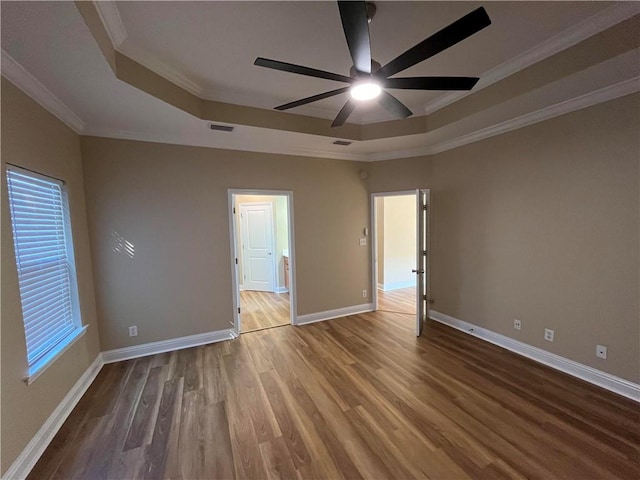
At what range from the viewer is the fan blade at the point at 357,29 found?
1.25 meters

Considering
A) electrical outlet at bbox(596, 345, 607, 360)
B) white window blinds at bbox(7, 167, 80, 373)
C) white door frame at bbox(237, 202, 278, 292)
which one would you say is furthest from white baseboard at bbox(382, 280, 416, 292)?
white window blinds at bbox(7, 167, 80, 373)

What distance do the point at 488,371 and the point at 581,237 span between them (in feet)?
5.18

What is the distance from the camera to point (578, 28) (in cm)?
193

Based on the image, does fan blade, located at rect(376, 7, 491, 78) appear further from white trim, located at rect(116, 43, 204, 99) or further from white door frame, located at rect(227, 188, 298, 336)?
white door frame, located at rect(227, 188, 298, 336)

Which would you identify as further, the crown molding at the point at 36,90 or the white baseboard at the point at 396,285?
the white baseboard at the point at 396,285

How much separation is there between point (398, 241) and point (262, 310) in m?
3.51

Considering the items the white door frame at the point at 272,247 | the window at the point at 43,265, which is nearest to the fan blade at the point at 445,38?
the window at the point at 43,265

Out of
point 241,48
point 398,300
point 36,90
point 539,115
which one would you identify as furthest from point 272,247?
point 539,115

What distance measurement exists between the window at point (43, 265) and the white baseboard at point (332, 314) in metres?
2.63

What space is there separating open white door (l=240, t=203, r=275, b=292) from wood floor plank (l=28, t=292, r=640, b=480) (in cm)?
291

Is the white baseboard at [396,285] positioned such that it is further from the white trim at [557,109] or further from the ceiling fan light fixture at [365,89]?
the ceiling fan light fixture at [365,89]

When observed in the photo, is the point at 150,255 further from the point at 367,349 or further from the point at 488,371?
the point at 488,371

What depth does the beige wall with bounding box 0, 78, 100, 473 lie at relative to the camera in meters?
1.65

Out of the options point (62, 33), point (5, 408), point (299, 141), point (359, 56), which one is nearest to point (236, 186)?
point (299, 141)
